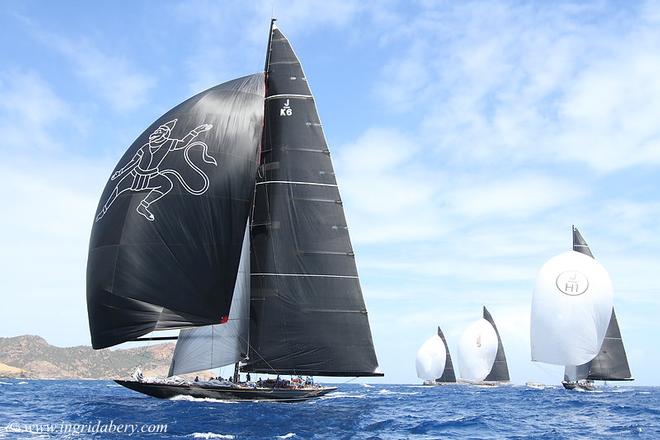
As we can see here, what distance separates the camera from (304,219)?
31859 mm

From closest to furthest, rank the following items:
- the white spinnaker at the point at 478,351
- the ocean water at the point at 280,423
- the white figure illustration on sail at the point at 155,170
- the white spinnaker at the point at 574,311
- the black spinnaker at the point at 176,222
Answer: the ocean water at the point at 280,423 → the black spinnaker at the point at 176,222 → the white figure illustration on sail at the point at 155,170 → the white spinnaker at the point at 574,311 → the white spinnaker at the point at 478,351

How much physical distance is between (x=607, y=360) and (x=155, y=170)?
182 feet

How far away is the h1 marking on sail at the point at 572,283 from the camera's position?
196 ft

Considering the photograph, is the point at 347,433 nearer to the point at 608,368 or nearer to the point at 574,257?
the point at 574,257

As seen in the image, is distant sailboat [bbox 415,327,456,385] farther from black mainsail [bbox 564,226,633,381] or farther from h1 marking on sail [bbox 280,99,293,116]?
h1 marking on sail [bbox 280,99,293,116]

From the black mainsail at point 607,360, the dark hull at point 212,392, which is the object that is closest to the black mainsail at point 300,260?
the dark hull at point 212,392

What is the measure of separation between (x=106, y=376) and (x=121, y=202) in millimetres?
176936

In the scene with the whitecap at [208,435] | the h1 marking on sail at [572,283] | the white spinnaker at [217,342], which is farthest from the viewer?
the h1 marking on sail at [572,283]

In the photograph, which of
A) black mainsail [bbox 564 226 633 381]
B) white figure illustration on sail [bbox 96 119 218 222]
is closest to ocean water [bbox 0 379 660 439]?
white figure illustration on sail [bbox 96 119 218 222]

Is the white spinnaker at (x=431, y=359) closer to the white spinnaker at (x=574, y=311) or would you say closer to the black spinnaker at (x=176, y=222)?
the white spinnaker at (x=574, y=311)

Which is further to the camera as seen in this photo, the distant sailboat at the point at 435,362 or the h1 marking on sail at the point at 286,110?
the distant sailboat at the point at 435,362

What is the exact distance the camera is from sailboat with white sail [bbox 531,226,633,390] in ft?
196

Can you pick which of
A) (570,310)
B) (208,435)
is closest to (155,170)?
(208,435)

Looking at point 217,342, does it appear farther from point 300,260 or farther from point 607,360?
point 607,360
